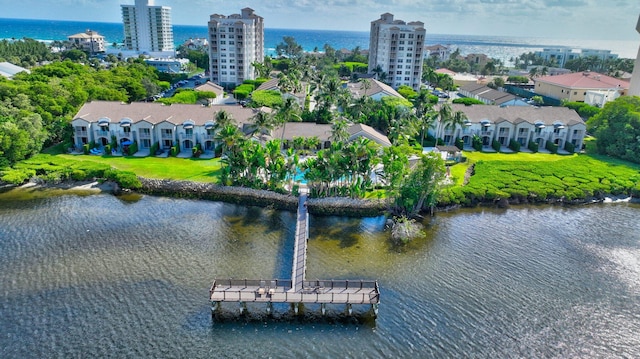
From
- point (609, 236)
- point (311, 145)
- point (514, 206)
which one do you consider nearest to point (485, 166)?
point (514, 206)

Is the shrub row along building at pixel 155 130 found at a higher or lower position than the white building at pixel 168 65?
lower

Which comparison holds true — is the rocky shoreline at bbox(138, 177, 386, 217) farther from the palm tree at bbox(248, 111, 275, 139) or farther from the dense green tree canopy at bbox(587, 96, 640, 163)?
the dense green tree canopy at bbox(587, 96, 640, 163)

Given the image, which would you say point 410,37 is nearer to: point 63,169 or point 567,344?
point 63,169

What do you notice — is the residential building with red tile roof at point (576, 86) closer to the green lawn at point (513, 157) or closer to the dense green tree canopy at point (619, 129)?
the dense green tree canopy at point (619, 129)

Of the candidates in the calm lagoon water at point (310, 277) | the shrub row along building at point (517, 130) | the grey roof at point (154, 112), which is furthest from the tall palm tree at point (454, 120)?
the grey roof at point (154, 112)

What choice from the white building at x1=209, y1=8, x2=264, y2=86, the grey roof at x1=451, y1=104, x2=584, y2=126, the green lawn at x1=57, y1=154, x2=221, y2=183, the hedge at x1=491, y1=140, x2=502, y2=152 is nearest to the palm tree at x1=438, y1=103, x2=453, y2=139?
the grey roof at x1=451, y1=104, x2=584, y2=126

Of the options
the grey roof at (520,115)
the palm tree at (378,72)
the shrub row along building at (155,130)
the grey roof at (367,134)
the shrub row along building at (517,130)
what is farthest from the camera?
the palm tree at (378,72)

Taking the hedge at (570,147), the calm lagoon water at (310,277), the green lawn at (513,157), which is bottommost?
the calm lagoon water at (310,277)
